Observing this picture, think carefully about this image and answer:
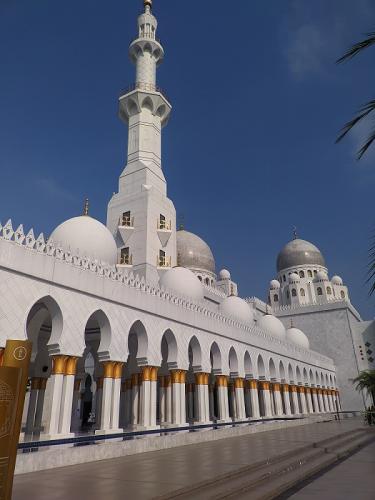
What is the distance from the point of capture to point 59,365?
11.1 m

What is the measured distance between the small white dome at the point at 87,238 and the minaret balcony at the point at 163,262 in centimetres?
624

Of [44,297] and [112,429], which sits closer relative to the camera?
[44,297]

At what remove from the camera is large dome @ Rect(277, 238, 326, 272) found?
4584cm

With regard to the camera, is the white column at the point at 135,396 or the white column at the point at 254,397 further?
the white column at the point at 254,397

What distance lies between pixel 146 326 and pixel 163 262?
30.1 feet

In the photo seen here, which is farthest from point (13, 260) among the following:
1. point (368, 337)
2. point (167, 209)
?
point (368, 337)

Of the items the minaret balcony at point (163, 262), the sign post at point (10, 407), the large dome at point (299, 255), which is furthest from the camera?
the large dome at point (299, 255)

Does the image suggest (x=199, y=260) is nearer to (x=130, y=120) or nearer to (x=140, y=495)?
(x=130, y=120)

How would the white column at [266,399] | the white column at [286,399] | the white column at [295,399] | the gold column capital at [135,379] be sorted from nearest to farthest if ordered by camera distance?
the gold column capital at [135,379], the white column at [266,399], the white column at [286,399], the white column at [295,399]

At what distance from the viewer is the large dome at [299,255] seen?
45844 millimetres

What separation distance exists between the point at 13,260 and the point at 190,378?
53.6ft

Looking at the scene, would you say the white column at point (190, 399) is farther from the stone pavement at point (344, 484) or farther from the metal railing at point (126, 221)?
the stone pavement at point (344, 484)

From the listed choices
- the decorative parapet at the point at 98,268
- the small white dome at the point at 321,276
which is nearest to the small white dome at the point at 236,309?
the decorative parapet at the point at 98,268

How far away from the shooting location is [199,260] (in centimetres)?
3400
